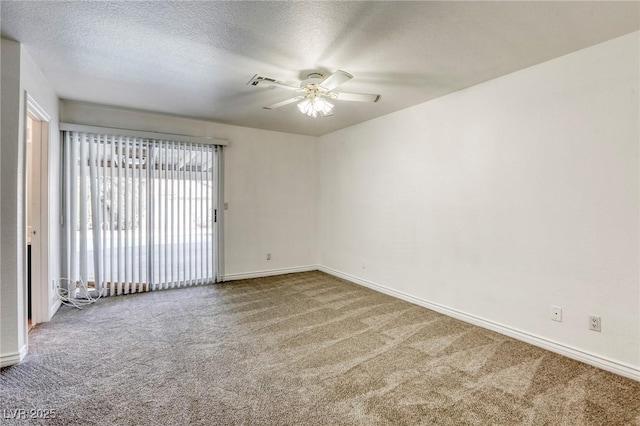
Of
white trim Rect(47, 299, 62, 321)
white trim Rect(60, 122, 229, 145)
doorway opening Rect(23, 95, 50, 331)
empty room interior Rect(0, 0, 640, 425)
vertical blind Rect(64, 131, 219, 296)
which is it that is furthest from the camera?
vertical blind Rect(64, 131, 219, 296)

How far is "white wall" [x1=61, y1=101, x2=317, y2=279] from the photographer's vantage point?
16.3 feet

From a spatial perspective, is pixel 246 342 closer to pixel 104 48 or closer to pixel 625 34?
pixel 104 48

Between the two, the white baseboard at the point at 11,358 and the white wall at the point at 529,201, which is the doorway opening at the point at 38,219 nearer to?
the white baseboard at the point at 11,358

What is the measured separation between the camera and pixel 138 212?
4.30m

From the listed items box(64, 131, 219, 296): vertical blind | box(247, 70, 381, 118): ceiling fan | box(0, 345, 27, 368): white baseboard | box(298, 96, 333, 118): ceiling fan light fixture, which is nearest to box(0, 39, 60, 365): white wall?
box(0, 345, 27, 368): white baseboard

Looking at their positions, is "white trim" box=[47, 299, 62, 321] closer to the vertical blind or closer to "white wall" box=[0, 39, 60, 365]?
the vertical blind

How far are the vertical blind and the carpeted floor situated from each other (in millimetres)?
755

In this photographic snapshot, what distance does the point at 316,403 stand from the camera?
198cm

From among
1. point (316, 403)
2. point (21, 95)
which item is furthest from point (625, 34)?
point (21, 95)

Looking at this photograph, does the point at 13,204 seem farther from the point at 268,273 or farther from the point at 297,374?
the point at 268,273

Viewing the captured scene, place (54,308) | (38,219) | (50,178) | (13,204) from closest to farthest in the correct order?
(13,204) < (38,219) < (50,178) < (54,308)

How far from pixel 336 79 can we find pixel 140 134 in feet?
10.2

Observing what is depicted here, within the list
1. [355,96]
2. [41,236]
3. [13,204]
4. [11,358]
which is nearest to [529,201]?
[355,96]

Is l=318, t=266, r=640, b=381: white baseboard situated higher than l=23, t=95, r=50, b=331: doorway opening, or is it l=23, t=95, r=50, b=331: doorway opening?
l=23, t=95, r=50, b=331: doorway opening
